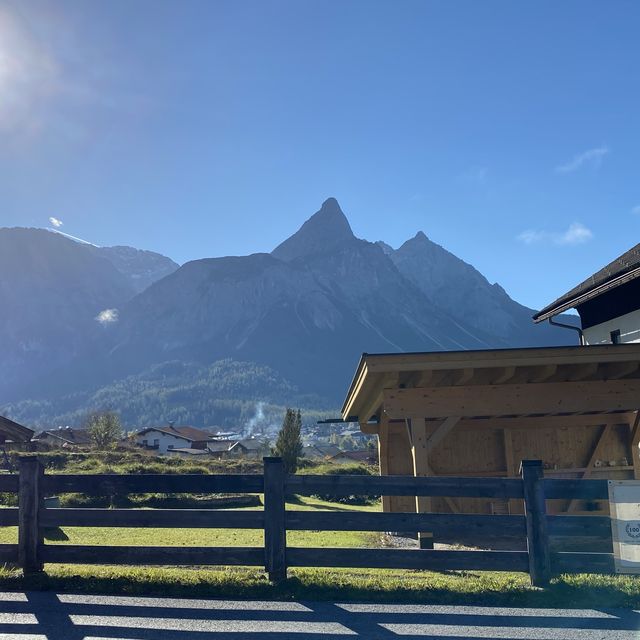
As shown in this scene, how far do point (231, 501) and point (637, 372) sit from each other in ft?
48.6

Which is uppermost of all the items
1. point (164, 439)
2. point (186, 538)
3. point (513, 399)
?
point (513, 399)

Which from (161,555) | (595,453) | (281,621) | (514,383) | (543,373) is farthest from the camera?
(595,453)

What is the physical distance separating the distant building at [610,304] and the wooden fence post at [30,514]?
42.2 ft

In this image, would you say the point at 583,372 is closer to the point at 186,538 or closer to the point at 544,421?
the point at 544,421

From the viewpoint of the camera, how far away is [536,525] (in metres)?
6.98

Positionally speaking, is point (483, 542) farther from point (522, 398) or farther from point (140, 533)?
point (140, 533)

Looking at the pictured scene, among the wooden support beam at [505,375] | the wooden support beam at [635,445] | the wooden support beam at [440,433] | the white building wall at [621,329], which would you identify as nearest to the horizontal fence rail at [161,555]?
the wooden support beam at [440,433]

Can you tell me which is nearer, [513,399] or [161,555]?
[161,555]

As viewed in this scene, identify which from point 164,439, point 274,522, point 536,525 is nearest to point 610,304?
point 536,525

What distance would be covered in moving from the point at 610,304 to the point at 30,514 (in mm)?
14906

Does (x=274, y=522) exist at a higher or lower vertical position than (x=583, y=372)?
lower

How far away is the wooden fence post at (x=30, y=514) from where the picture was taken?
289 inches

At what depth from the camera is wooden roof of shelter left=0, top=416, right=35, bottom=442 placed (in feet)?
72.1

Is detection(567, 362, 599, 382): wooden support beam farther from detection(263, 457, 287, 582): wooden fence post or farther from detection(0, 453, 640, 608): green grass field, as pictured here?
detection(263, 457, 287, 582): wooden fence post
